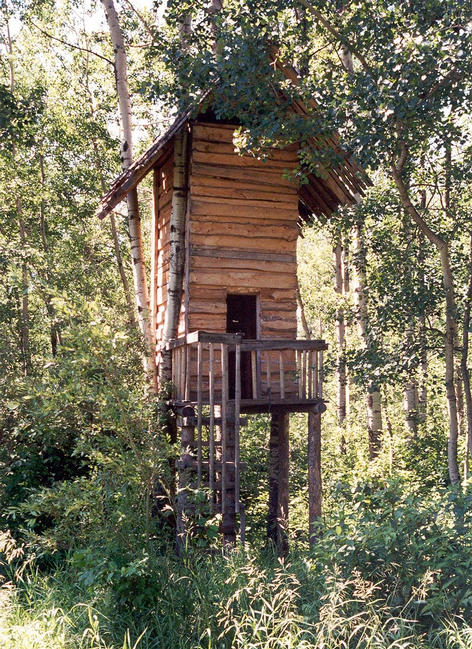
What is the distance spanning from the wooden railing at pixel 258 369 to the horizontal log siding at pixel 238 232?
1.89 ft

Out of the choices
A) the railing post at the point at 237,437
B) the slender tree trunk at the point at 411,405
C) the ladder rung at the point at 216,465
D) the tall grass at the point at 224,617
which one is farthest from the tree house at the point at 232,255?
the tall grass at the point at 224,617

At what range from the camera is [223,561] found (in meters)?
7.73

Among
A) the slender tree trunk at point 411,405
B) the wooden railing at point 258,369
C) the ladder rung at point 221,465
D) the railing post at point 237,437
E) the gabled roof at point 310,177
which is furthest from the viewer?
the slender tree trunk at point 411,405

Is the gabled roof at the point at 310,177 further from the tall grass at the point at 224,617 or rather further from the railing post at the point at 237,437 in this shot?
the tall grass at the point at 224,617

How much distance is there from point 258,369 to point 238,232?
2.83 meters

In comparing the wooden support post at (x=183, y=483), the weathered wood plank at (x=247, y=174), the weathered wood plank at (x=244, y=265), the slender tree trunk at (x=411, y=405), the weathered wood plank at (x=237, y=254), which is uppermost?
the weathered wood plank at (x=247, y=174)

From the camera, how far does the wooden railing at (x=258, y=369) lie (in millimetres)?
10591

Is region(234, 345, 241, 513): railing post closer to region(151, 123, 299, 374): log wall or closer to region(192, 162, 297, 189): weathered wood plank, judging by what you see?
region(151, 123, 299, 374): log wall

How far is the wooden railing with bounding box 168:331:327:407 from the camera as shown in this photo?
10591 millimetres

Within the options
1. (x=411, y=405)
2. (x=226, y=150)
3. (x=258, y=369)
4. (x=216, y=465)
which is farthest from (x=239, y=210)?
(x=411, y=405)

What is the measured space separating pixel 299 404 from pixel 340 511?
16.5 ft

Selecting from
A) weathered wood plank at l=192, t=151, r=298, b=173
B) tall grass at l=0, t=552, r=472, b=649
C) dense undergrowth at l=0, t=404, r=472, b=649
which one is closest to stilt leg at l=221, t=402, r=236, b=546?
dense undergrowth at l=0, t=404, r=472, b=649

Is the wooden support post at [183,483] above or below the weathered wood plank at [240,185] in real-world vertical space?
below

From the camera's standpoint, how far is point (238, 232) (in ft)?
39.8
